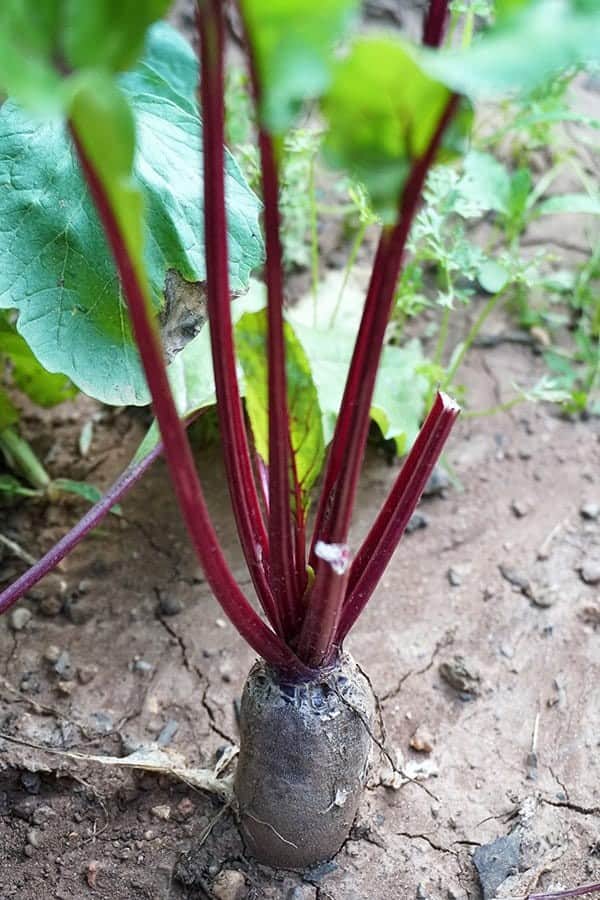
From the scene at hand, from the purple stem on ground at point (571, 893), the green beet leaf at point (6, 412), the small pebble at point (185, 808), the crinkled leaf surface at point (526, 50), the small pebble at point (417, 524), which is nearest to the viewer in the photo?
the crinkled leaf surface at point (526, 50)

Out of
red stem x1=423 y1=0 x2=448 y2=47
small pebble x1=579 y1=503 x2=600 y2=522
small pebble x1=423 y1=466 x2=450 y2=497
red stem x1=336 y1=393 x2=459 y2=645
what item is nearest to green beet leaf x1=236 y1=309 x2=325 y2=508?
red stem x1=336 y1=393 x2=459 y2=645

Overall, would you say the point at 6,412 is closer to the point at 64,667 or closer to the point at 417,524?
the point at 64,667

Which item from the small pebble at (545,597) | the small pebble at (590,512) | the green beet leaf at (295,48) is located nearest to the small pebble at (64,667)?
the small pebble at (545,597)

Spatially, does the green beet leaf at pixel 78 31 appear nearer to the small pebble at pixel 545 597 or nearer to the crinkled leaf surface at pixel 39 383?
the crinkled leaf surface at pixel 39 383

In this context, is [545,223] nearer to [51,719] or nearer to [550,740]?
[550,740]

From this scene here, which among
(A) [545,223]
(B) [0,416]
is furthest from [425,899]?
(A) [545,223]

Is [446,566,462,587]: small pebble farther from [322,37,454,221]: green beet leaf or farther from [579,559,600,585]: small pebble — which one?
[322,37,454,221]: green beet leaf

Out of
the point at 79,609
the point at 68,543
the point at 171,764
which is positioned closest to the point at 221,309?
the point at 68,543
